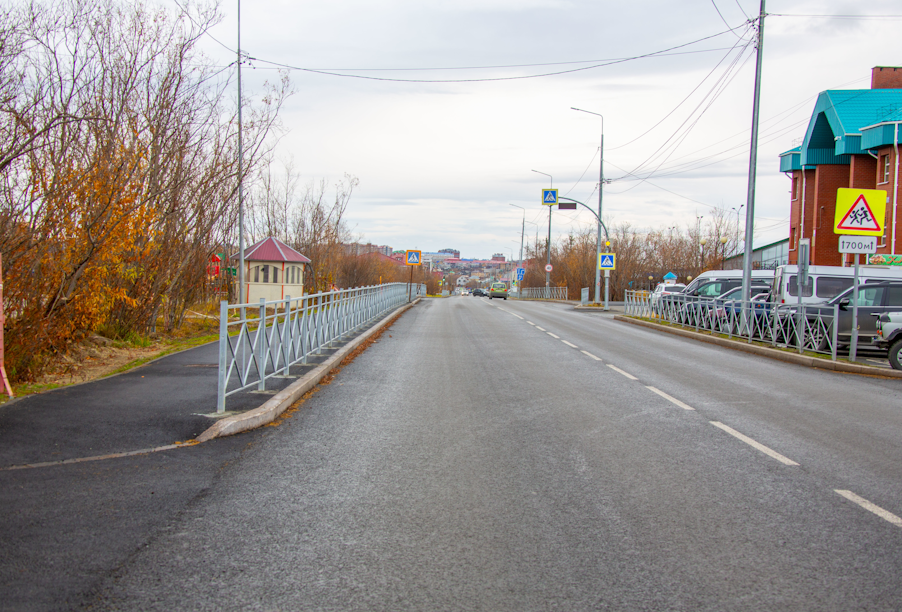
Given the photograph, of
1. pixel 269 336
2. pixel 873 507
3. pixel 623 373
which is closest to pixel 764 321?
pixel 623 373

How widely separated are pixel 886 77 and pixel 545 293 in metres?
40.2

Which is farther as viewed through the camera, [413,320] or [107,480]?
[413,320]

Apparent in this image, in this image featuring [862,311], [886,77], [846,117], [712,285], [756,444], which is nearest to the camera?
[756,444]

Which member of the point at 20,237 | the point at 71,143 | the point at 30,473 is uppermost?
the point at 71,143

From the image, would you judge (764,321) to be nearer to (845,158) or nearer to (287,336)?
(287,336)

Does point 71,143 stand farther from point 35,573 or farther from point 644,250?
point 644,250

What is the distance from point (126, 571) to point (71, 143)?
10.3m

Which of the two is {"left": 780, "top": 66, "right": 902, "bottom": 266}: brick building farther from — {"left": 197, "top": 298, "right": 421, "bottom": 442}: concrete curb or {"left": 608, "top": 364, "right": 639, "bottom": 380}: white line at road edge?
{"left": 197, "top": 298, "right": 421, "bottom": 442}: concrete curb

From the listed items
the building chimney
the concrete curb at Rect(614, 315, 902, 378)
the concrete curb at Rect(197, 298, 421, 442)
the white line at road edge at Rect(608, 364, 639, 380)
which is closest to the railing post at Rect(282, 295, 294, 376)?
the concrete curb at Rect(197, 298, 421, 442)

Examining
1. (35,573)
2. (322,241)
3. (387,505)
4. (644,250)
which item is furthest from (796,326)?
(644,250)

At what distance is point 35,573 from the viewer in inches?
141

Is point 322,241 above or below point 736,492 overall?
above

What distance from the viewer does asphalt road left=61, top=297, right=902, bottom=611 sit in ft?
11.5

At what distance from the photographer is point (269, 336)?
9.40 metres
